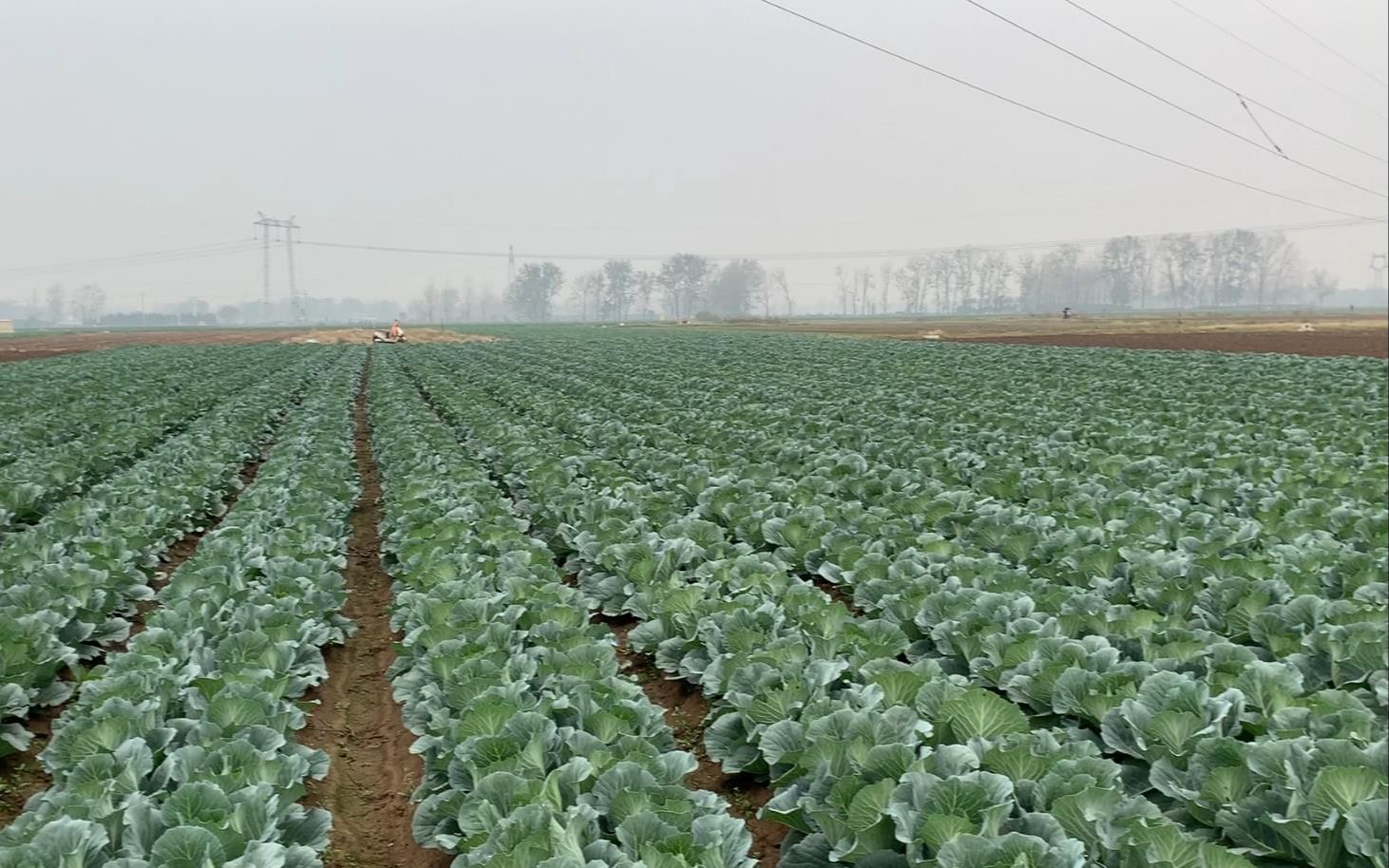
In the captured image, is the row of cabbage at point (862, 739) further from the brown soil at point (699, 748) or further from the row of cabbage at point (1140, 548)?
the row of cabbage at point (1140, 548)

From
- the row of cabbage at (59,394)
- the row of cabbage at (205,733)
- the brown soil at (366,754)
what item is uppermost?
the row of cabbage at (59,394)

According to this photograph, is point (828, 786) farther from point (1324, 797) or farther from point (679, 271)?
point (679, 271)

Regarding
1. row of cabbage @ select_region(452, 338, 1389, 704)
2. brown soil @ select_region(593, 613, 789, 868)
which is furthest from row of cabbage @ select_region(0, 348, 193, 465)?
brown soil @ select_region(593, 613, 789, 868)

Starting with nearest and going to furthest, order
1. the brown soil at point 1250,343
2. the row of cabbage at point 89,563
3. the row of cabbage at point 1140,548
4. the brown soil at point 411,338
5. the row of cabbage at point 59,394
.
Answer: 1. the row of cabbage at point 1140,548
2. the row of cabbage at point 89,563
3. the row of cabbage at point 59,394
4. the brown soil at point 1250,343
5. the brown soil at point 411,338

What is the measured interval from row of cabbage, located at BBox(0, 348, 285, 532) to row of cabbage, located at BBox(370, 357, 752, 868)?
6818 millimetres

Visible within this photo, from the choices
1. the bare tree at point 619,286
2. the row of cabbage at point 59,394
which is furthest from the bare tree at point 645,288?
the row of cabbage at point 59,394

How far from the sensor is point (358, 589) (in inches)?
359

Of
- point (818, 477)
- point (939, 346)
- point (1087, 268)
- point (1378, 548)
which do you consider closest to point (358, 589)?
point (818, 477)

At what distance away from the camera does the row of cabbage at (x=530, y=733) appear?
10.8 ft

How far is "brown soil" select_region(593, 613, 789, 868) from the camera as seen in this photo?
4617 millimetres

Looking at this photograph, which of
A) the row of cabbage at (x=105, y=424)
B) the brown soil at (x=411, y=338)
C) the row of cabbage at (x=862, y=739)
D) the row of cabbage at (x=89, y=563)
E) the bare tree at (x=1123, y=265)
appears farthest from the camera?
the bare tree at (x=1123, y=265)

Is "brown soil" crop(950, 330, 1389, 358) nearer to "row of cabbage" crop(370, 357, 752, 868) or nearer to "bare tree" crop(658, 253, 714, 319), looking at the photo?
"row of cabbage" crop(370, 357, 752, 868)

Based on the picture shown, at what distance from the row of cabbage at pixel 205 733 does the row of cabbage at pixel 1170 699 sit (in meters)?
3.49

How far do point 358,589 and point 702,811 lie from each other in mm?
6347
